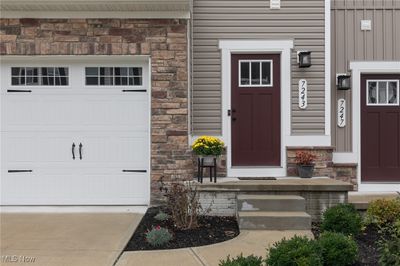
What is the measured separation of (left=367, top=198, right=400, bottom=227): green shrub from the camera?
613 centimetres

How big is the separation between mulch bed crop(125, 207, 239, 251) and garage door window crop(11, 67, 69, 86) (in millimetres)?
2760

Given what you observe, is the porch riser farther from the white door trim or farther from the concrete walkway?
the white door trim

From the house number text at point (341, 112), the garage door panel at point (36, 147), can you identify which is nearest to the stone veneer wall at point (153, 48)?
the garage door panel at point (36, 147)

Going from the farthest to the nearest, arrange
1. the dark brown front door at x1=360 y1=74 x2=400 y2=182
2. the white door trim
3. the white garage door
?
1. the dark brown front door at x1=360 y1=74 x2=400 y2=182
2. the white door trim
3. the white garage door

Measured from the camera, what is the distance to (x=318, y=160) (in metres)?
7.98

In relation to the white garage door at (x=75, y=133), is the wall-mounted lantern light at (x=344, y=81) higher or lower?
higher

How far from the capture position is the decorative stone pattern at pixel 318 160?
7957mm

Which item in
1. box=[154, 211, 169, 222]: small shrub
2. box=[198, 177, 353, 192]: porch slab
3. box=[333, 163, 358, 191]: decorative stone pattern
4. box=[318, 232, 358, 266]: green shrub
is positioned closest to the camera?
box=[318, 232, 358, 266]: green shrub

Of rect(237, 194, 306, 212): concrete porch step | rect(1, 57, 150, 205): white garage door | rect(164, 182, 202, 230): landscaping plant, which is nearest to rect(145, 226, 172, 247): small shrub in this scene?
rect(164, 182, 202, 230): landscaping plant

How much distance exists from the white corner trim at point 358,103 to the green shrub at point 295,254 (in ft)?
14.5

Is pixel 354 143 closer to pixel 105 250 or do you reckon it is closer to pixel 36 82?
pixel 105 250

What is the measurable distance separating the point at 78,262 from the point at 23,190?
3453 mm

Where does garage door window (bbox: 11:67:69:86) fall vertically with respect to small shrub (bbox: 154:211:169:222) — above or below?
above

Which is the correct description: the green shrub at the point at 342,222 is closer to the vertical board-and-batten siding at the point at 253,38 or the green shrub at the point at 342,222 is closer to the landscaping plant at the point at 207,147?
the landscaping plant at the point at 207,147
